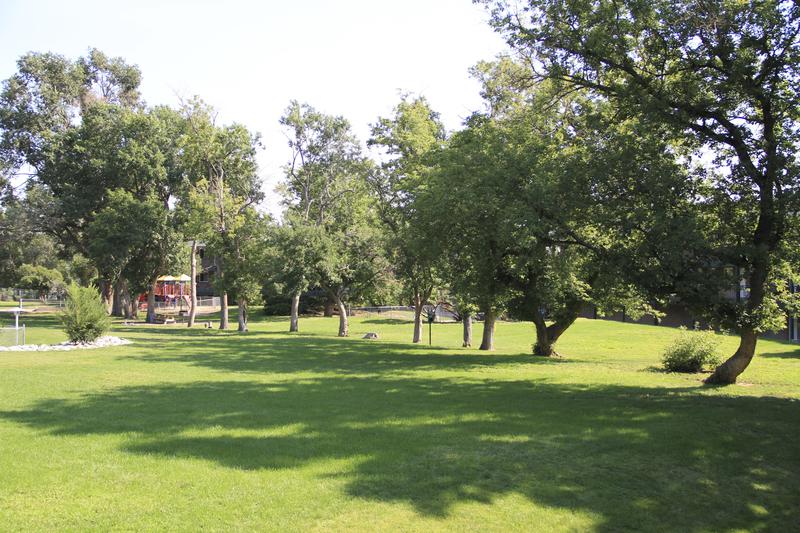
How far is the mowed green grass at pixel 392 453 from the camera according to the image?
5652 mm

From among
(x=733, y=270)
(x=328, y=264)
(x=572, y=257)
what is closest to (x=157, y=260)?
(x=328, y=264)

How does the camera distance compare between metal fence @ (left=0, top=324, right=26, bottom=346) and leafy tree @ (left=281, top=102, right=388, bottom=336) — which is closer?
metal fence @ (left=0, top=324, right=26, bottom=346)

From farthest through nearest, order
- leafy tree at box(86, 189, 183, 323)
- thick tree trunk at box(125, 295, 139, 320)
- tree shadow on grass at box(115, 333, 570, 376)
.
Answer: thick tree trunk at box(125, 295, 139, 320)
leafy tree at box(86, 189, 183, 323)
tree shadow on grass at box(115, 333, 570, 376)

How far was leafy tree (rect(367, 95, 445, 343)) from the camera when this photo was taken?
2641 centimetres

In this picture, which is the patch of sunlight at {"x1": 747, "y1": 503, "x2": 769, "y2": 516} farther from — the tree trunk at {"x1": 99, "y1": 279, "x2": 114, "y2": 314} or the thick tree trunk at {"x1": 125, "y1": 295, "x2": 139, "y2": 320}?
the tree trunk at {"x1": 99, "y1": 279, "x2": 114, "y2": 314}

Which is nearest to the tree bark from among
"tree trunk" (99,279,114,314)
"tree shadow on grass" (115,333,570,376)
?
"tree shadow on grass" (115,333,570,376)

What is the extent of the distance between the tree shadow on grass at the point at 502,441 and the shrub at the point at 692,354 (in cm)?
554

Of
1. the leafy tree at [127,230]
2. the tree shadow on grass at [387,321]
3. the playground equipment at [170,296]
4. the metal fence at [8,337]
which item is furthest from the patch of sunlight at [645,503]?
the playground equipment at [170,296]

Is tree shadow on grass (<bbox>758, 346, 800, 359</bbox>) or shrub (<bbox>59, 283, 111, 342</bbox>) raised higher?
shrub (<bbox>59, 283, 111, 342</bbox>)

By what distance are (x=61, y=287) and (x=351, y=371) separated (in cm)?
7347

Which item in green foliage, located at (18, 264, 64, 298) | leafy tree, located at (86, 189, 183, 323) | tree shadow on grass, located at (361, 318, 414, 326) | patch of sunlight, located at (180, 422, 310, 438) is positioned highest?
leafy tree, located at (86, 189, 183, 323)

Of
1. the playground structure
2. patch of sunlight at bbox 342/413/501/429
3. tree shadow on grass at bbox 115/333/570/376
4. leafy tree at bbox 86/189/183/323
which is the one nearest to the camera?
patch of sunlight at bbox 342/413/501/429

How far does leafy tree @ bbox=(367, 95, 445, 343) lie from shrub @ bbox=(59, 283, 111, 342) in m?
12.5

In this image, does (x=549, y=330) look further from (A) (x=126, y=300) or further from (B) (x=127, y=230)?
(A) (x=126, y=300)
